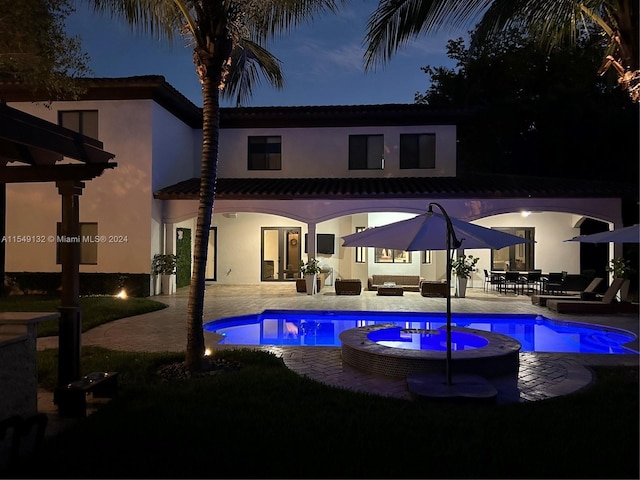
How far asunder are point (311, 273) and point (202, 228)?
32.0 ft

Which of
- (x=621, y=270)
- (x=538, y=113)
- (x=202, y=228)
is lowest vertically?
(x=621, y=270)

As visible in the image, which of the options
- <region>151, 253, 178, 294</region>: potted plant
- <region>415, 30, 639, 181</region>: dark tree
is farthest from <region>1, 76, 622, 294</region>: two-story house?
<region>415, 30, 639, 181</region>: dark tree

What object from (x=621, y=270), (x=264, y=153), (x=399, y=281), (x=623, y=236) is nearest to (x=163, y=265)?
(x=264, y=153)

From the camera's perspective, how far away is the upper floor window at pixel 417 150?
62.3 ft

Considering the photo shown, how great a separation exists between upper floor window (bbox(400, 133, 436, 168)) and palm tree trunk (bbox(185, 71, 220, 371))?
42.1ft

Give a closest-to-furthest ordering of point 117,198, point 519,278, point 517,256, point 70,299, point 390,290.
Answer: point 70,299 < point 117,198 < point 390,290 < point 519,278 < point 517,256

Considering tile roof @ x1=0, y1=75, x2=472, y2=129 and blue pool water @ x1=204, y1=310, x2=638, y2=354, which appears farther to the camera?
tile roof @ x1=0, y1=75, x2=472, y2=129

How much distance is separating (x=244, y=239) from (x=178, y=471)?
17.0 metres

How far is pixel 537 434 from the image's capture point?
15.6ft

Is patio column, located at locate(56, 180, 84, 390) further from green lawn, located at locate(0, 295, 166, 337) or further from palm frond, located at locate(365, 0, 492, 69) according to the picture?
palm frond, located at locate(365, 0, 492, 69)

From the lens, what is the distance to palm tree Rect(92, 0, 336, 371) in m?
7.12

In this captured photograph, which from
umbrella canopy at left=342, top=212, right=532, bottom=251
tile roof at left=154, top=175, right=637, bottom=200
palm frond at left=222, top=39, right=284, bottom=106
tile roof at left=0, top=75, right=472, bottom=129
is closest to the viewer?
umbrella canopy at left=342, top=212, right=532, bottom=251

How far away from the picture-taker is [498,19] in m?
6.91

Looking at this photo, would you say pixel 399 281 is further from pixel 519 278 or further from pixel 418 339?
pixel 418 339
